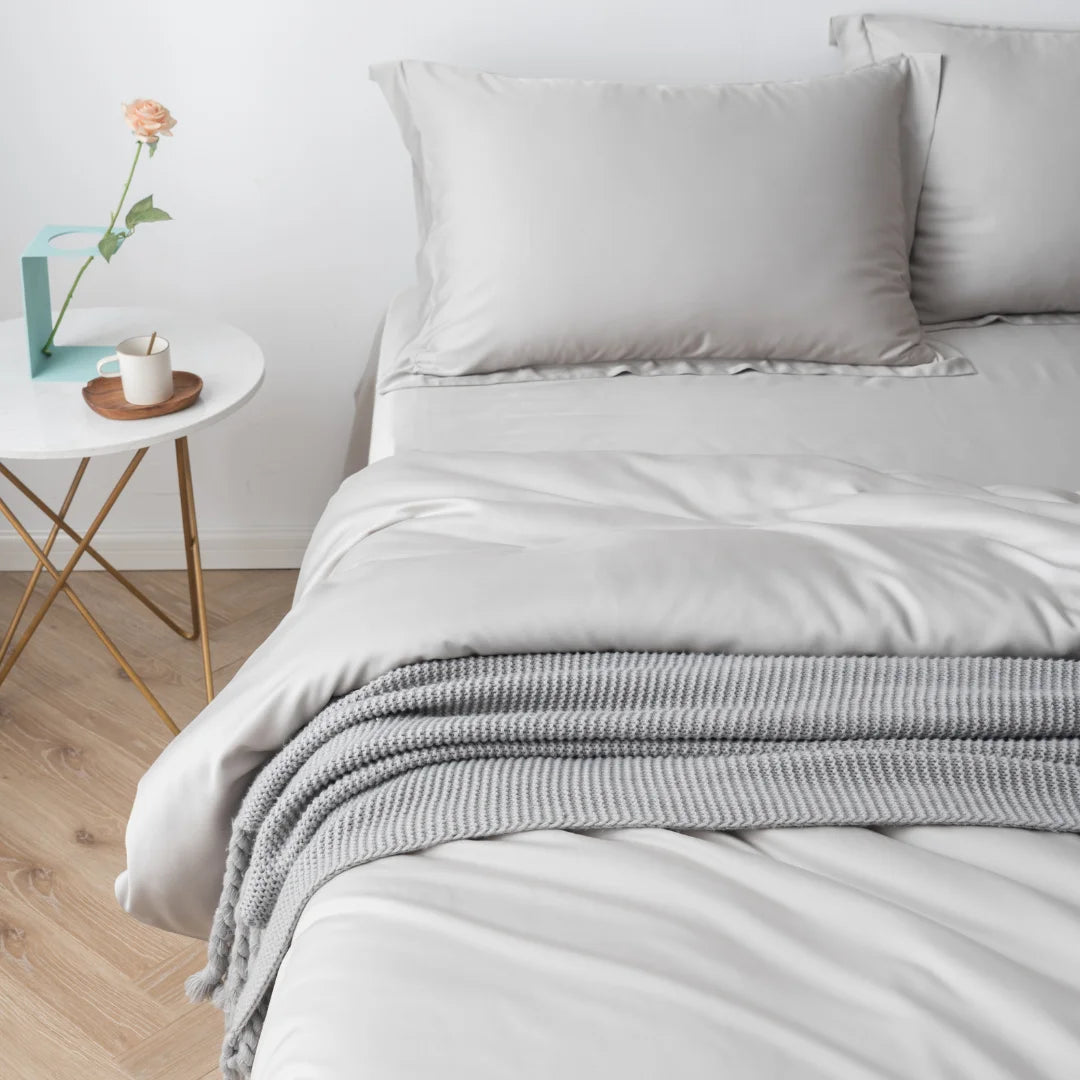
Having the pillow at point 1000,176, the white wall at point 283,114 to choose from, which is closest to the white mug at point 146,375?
the white wall at point 283,114

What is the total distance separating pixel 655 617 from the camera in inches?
39.7

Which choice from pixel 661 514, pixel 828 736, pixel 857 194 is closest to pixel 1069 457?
pixel 857 194

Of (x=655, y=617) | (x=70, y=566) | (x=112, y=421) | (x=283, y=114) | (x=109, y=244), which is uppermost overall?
(x=283, y=114)

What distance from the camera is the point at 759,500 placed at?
1288 millimetres

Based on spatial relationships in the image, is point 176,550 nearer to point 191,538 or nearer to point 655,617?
point 191,538

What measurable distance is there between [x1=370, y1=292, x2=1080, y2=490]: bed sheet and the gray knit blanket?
0.59 m

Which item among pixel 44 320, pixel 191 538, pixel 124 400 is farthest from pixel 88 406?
pixel 191 538

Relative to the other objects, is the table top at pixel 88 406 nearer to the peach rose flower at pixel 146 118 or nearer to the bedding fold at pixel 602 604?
the peach rose flower at pixel 146 118

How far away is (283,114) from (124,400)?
65cm

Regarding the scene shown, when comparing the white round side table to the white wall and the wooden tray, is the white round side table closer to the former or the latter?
the wooden tray

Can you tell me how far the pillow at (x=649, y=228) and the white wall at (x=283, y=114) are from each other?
266 mm

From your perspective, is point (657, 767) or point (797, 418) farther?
point (797, 418)

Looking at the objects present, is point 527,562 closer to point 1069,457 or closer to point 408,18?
point 1069,457

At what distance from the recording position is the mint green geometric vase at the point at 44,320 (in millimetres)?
1741
